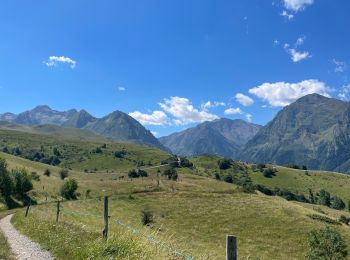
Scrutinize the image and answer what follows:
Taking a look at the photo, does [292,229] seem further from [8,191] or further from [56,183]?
[56,183]

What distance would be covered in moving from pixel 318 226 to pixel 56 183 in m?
88.8

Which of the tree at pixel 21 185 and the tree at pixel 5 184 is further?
the tree at pixel 21 185

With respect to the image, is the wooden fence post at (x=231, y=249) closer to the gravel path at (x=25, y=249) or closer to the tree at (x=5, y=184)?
the gravel path at (x=25, y=249)

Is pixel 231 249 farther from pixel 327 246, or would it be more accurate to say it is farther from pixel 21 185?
pixel 21 185

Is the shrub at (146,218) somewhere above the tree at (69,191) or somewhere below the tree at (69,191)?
below

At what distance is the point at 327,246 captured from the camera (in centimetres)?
7288

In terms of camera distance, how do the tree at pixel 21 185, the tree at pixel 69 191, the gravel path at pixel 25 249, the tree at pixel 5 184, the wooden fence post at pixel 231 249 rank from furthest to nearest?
the tree at pixel 69 191 < the tree at pixel 21 185 < the tree at pixel 5 184 < the gravel path at pixel 25 249 < the wooden fence post at pixel 231 249

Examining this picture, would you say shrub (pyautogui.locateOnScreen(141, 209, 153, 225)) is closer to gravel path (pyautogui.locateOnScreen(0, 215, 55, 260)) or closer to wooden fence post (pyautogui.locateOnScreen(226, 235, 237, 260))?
gravel path (pyautogui.locateOnScreen(0, 215, 55, 260))

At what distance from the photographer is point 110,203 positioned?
109000 mm

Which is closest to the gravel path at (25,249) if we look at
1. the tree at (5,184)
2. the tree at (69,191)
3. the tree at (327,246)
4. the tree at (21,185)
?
the tree at (327,246)

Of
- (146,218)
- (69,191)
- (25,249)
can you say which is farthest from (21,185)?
(25,249)

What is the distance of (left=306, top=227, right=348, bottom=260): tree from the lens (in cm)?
7125

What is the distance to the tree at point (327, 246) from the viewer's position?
234ft

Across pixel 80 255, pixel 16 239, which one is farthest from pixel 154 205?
pixel 80 255
